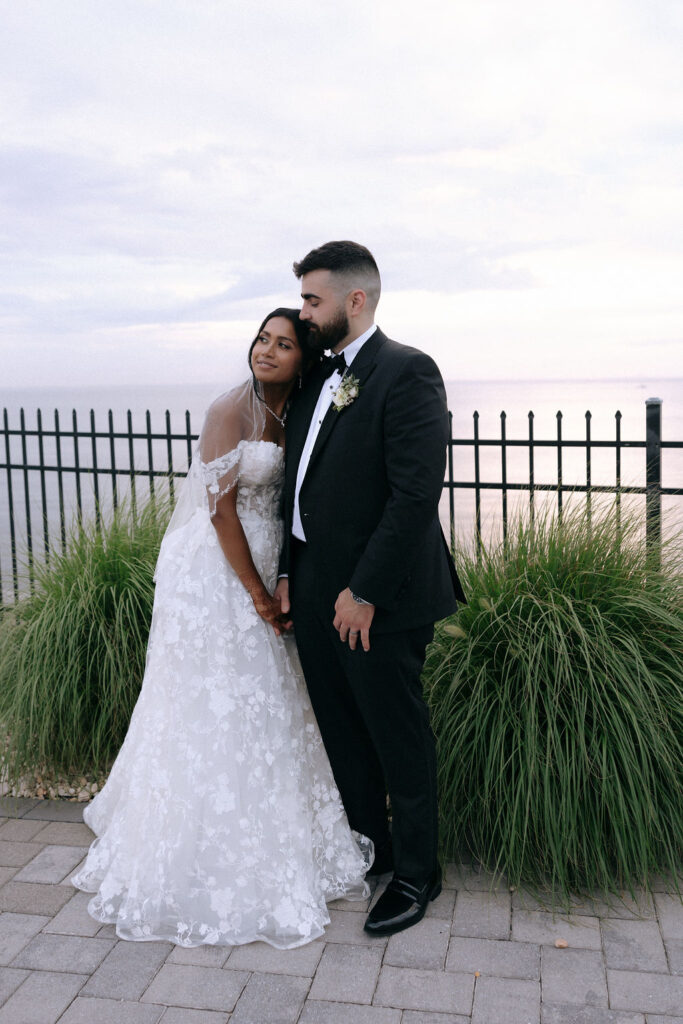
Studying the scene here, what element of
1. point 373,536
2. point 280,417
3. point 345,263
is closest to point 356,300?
point 345,263

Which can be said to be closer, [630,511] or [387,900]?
[387,900]

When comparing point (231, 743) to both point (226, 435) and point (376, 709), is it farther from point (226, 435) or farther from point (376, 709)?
point (226, 435)

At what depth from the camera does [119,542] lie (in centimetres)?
442

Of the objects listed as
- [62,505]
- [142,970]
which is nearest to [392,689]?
[142,970]

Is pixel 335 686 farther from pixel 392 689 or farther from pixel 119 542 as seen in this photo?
pixel 119 542

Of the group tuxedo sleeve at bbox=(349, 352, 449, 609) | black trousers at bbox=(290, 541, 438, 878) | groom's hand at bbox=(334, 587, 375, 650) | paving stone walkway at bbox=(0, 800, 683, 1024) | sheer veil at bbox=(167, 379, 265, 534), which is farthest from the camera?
sheer veil at bbox=(167, 379, 265, 534)

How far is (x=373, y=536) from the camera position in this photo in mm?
2791

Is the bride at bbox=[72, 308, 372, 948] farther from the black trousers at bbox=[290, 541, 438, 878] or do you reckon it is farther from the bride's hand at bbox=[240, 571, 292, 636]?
the black trousers at bbox=[290, 541, 438, 878]

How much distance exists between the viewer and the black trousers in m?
2.97

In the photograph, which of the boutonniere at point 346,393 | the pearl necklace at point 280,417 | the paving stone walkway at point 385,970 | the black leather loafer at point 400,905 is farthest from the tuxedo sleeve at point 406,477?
the paving stone walkway at point 385,970

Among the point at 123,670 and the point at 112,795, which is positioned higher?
the point at 123,670

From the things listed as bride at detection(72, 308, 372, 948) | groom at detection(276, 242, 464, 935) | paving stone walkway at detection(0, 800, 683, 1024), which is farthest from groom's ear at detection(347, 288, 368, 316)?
paving stone walkway at detection(0, 800, 683, 1024)

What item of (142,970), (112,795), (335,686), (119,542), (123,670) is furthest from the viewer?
(119,542)

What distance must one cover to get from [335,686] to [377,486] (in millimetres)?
775
